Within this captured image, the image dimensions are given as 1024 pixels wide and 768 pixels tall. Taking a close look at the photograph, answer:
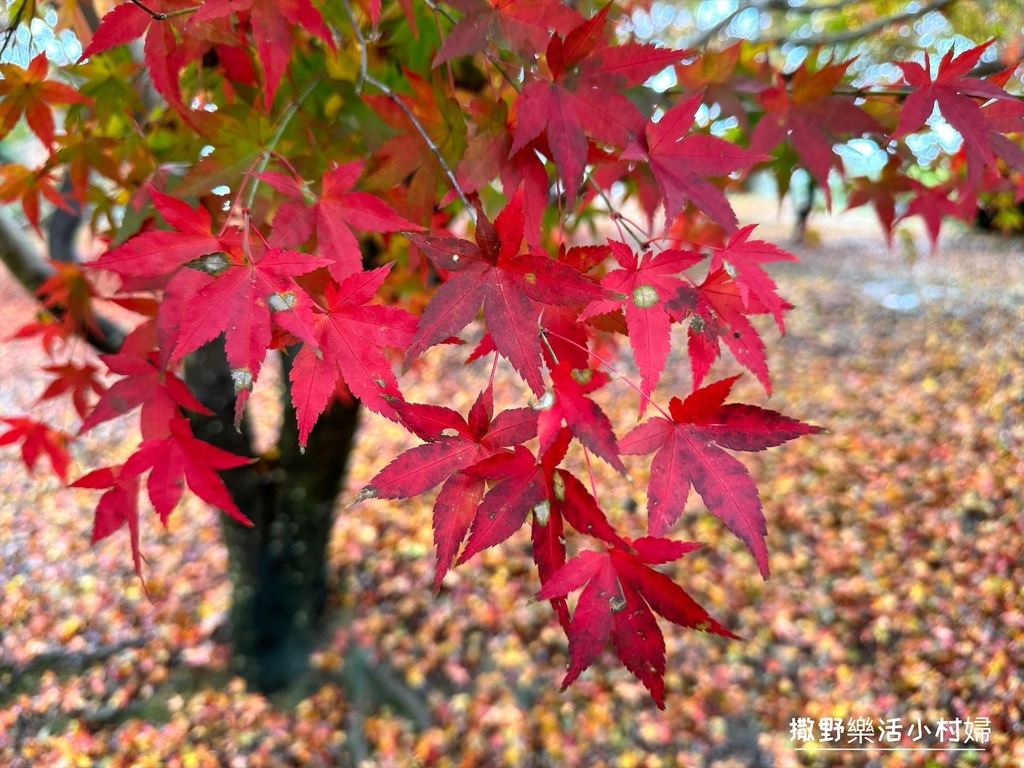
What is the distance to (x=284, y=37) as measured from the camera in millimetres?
863

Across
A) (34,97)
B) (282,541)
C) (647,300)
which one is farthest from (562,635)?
(34,97)

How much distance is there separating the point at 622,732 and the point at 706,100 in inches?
95.3

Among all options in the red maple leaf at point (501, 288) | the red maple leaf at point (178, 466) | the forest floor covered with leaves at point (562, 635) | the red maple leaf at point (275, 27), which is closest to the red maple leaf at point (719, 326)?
the red maple leaf at point (501, 288)

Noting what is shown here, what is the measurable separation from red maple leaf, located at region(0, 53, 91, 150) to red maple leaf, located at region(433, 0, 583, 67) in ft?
2.66

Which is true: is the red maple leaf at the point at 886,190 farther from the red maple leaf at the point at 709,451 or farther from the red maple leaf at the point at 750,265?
the red maple leaf at the point at 709,451

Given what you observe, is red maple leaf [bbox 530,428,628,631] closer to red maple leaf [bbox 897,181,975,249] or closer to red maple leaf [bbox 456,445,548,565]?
red maple leaf [bbox 456,445,548,565]

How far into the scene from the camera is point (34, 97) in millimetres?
1171

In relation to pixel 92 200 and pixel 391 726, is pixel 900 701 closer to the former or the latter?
pixel 391 726

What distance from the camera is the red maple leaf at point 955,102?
1006mm

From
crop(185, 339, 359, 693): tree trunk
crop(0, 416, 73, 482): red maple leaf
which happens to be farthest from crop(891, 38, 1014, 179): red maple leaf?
crop(185, 339, 359, 693): tree trunk

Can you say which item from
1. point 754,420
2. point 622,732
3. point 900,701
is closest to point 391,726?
point 622,732

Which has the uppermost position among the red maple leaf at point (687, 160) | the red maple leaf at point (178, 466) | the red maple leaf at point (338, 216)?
the red maple leaf at point (687, 160)

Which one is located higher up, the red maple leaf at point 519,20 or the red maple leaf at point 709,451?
the red maple leaf at point 519,20

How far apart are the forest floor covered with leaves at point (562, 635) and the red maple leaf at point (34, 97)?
5.99 feet
